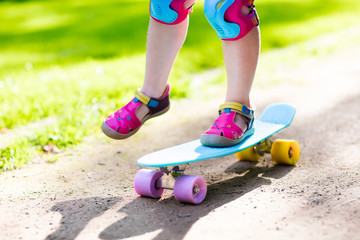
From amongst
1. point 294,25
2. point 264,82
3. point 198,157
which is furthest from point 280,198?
point 294,25

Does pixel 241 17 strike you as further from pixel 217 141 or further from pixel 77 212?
pixel 77 212

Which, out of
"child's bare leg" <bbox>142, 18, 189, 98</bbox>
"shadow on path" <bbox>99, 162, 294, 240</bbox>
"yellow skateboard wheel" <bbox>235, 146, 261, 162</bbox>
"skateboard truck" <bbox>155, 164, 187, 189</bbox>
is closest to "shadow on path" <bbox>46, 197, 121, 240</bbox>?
"shadow on path" <bbox>99, 162, 294, 240</bbox>

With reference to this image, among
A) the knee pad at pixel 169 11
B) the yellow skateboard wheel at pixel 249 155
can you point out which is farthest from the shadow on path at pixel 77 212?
the knee pad at pixel 169 11

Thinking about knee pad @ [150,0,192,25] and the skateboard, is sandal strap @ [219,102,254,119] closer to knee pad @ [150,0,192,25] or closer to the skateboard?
the skateboard

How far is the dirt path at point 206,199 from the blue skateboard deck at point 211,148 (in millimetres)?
207

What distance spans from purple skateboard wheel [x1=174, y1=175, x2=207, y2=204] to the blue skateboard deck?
0.09 meters

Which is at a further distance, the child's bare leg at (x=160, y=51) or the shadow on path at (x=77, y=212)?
the child's bare leg at (x=160, y=51)

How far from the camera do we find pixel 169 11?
2.43 metres

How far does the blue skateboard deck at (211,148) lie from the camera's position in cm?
211

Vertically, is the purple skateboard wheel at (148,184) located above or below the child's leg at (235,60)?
below

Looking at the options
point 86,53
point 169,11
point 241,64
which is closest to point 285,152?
point 241,64

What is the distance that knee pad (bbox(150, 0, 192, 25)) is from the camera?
95.3 inches

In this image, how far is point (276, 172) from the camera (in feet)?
8.35

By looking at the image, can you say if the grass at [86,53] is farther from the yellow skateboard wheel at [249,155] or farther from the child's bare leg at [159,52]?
the yellow skateboard wheel at [249,155]
